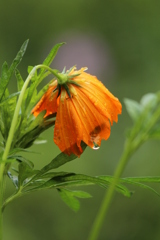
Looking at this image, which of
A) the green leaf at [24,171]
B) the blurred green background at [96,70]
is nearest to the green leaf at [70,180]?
the green leaf at [24,171]

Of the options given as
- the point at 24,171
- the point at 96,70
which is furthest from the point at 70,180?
the point at 96,70

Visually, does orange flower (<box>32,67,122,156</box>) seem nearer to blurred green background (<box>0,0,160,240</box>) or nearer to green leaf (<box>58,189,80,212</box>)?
green leaf (<box>58,189,80,212</box>)

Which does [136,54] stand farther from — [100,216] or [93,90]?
[100,216]

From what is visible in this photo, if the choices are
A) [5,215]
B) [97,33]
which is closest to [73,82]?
[5,215]

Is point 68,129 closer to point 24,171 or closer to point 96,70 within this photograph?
point 24,171

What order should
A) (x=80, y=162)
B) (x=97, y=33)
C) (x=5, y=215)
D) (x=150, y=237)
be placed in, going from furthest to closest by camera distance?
(x=97, y=33) → (x=80, y=162) → (x=5, y=215) → (x=150, y=237)

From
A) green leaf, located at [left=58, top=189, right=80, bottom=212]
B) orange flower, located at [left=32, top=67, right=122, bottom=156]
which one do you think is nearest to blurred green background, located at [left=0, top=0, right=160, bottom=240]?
green leaf, located at [left=58, top=189, right=80, bottom=212]
